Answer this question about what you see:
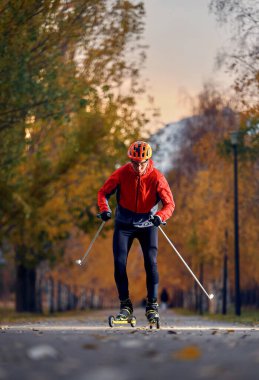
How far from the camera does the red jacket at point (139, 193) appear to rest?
46.4ft

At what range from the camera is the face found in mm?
13978

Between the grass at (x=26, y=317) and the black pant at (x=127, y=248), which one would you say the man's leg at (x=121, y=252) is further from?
the grass at (x=26, y=317)

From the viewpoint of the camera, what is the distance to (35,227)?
37531 millimetres

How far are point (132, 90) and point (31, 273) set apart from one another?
1558 cm

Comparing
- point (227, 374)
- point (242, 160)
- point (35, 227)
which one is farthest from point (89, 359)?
point (242, 160)

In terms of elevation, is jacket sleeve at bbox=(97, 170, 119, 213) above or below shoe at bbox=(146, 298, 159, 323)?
above

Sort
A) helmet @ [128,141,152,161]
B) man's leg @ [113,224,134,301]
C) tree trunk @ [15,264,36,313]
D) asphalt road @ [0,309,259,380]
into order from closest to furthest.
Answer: asphalt road @ [0,309,259,380] → helmet @ [128,141,152,161] → man's leg @ [113,224,134,301] → tree trunk @ [15,264,36,313]

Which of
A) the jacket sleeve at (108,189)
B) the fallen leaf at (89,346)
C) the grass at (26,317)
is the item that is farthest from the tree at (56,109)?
the fallen leaf at (89,346)

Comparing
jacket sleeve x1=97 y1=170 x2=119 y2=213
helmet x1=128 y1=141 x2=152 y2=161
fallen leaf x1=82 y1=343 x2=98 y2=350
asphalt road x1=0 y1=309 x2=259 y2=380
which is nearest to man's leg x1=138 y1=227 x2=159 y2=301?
jacket sleeve x1=97 y1=170 x2=119 y2=213

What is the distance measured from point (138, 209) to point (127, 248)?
72 cm

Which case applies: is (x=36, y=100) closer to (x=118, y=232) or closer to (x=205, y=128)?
(x=118, y=232)

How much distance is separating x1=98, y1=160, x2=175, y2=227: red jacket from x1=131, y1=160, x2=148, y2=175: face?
8 centimetres

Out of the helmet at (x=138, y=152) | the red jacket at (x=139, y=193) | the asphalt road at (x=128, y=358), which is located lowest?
the asphalt road at (x=128, y=358)

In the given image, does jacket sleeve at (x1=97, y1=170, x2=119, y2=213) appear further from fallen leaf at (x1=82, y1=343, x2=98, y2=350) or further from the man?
fallen leaf at (x1=82, y1=343, x2=98, y2=350)
